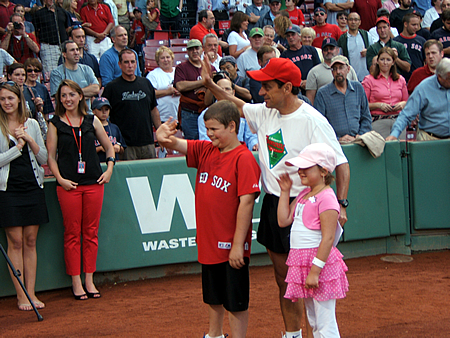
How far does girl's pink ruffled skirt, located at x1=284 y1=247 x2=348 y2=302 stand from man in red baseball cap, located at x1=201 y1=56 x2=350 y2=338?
13.6 inches

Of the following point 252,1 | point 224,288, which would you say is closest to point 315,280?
point 224,288

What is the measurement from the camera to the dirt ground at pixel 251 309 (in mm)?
4766

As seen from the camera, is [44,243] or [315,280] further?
[44,243]

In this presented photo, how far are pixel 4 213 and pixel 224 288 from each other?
2998 mm

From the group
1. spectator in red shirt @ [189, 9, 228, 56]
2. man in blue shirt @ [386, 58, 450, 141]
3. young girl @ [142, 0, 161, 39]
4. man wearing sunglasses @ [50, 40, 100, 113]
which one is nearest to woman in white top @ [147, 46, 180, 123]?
man wearing sunglasses @ [50, 40, 100, 113]

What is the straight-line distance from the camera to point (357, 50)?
36.6 ft

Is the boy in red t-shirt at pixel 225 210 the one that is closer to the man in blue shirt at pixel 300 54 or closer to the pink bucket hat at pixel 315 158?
the pink bucket hat at pixel 315 158

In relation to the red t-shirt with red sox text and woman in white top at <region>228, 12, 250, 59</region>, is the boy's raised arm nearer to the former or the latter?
the red t-shirt with red sox text

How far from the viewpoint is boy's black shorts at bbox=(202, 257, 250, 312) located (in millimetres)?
3619

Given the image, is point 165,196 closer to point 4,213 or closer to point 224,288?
point 4,213

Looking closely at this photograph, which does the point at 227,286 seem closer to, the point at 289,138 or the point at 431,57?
the point at 289,138

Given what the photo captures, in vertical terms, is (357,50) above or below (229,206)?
above

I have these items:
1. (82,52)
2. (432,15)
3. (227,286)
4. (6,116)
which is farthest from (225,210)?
(432,15)

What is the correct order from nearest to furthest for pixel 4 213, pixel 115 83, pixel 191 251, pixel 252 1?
pixel 4 213
pixel 191 251
pixel 115 83
pixel 252 1
